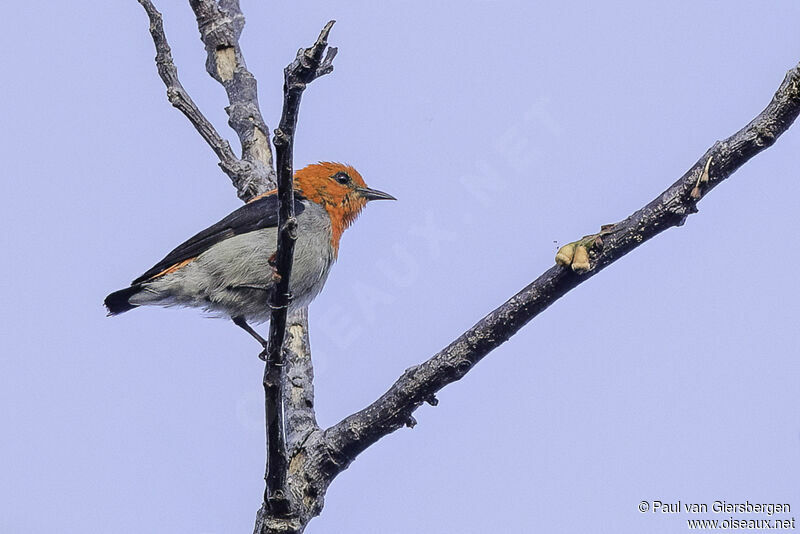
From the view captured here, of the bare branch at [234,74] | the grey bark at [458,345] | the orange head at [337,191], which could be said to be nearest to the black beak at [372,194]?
the orange head at [337,191]

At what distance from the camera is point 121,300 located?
685cm

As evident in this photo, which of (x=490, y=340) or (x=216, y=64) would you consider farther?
(x=216, y=64)

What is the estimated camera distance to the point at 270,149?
795cm

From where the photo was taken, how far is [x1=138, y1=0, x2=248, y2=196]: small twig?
7148mm

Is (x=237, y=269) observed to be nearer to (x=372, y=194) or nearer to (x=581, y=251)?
(x=372, y=194)

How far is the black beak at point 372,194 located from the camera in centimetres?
794

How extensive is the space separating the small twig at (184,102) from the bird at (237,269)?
63 cm

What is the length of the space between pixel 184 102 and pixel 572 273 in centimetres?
461

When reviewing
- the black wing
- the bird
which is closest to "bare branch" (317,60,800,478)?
the bird

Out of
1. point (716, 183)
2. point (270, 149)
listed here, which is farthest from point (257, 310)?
point (716, 183)

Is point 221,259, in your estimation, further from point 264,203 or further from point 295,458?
point 295,458

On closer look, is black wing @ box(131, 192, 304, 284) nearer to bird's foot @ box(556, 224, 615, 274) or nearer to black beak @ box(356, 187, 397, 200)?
black beak @ box(356, 187, 397, 200)

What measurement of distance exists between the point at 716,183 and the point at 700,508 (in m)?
2.80

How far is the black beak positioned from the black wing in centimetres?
117
